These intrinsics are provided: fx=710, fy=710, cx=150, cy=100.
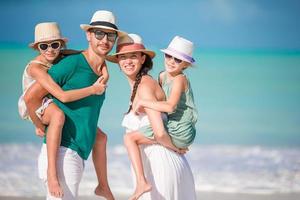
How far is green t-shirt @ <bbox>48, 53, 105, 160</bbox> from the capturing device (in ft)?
11.9

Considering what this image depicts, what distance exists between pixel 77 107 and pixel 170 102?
0.48 metres

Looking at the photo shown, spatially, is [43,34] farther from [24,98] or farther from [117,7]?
[117,7]

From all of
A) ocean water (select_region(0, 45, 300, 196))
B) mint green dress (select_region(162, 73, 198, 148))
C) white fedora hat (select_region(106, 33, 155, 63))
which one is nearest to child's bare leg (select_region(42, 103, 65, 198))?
white fedora hat (select_region(106, 33, 155, 63))

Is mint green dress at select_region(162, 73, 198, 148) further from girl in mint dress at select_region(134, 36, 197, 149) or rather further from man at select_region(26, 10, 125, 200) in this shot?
man at select_region(26, 10, 125, 200)

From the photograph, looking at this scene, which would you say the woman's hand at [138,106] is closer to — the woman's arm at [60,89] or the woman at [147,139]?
the woman at [147,139]

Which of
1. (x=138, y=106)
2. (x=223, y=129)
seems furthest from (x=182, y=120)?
(x=223, y=129)

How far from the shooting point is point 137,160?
374 cm

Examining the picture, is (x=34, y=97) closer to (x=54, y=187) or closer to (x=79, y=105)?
(x=79, y=105)

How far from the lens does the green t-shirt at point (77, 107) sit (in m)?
3.62

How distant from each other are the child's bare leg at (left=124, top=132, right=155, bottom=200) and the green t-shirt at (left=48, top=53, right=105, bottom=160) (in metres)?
0.23

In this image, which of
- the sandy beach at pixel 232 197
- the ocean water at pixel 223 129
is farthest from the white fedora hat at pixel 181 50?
the ocean water at pixel 223 129

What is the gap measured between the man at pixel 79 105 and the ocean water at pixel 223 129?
342 cm

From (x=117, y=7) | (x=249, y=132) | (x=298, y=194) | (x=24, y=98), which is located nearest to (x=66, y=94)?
(x=24, y=98)

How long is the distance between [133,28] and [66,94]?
1230 centimetres
